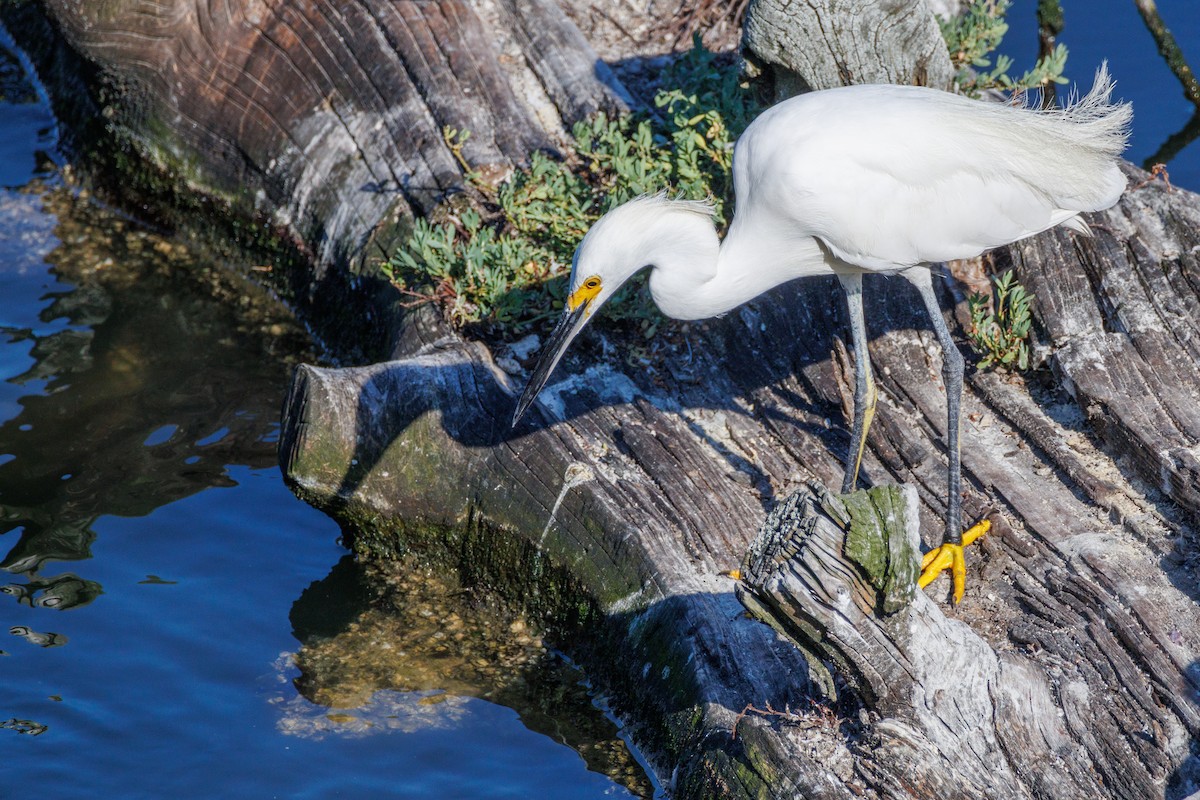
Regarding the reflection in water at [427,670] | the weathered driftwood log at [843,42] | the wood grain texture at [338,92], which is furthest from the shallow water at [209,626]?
the weathered driftwood log at [843,42]

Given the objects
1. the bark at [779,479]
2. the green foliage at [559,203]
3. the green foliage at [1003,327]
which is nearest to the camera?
the bark at [779,479]

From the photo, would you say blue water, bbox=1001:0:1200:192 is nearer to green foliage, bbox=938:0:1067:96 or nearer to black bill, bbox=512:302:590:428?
green foliage, bbox=938:0:1067:96

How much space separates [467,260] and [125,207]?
346 centimetres

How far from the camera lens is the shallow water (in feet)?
12.5

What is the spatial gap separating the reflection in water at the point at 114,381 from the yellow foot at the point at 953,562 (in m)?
3.08

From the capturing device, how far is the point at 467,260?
488 centimetres

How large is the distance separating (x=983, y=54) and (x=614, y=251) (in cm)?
300

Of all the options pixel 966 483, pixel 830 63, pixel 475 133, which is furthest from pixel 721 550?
pixel 475 133

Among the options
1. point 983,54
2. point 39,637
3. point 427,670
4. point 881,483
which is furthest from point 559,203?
point 39,637

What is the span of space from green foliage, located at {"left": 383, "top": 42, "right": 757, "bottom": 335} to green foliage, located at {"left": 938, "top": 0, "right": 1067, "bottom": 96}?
1097 millimetres

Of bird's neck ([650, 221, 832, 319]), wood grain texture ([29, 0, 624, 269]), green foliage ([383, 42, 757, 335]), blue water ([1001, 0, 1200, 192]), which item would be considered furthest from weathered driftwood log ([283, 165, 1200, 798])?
blue water ([1001, 0, 1200, 192])

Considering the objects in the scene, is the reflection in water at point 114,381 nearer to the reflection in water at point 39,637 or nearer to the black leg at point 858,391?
the reflection in water at point 39,637

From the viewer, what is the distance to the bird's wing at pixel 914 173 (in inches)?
157

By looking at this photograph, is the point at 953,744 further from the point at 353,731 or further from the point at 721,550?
the point at 353,731
